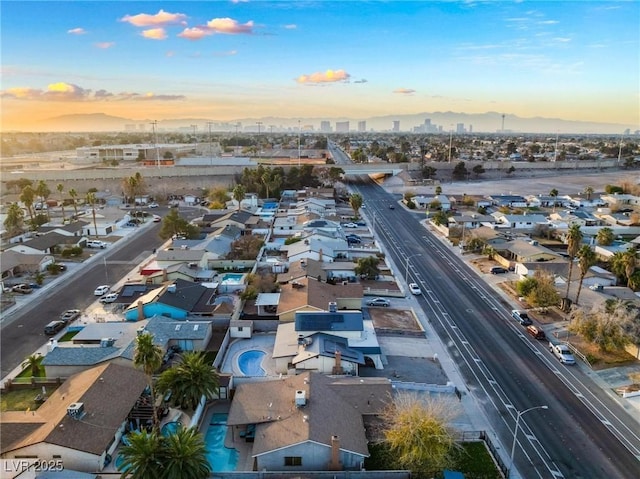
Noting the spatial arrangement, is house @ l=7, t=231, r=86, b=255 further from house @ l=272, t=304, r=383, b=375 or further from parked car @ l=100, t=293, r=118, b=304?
house @ l=272, t=304, r=383, b=375

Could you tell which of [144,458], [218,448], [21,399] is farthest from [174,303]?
[144,458]

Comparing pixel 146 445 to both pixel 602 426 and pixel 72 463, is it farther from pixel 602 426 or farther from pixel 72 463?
pixel 602 426

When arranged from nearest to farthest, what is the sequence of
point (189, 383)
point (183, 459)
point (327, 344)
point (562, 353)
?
point (183, 459), point (189, 383), point (327, 344), point (562, 353)

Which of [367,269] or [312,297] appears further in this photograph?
[367,269]

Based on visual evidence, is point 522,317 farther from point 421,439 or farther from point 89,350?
point 89,350

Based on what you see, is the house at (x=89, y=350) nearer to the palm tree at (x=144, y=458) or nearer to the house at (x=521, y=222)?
the palm tree at (x=144, y=458)

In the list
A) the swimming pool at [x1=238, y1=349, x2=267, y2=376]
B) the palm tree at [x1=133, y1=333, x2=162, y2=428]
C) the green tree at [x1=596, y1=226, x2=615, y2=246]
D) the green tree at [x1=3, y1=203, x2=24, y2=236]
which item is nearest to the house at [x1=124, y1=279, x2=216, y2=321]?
the swimming pool at [x1=238, y1=349, x2=267, y2=376]
